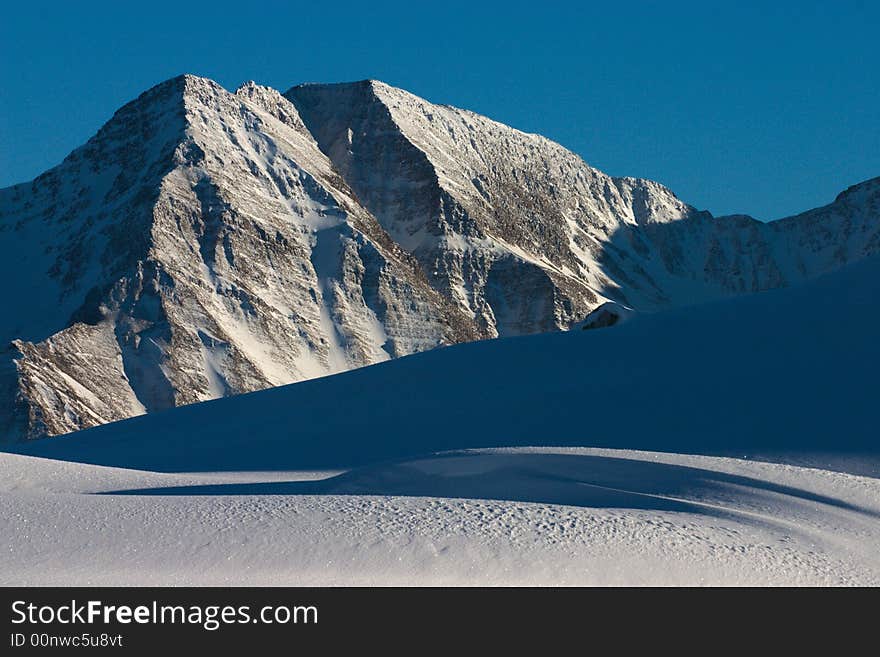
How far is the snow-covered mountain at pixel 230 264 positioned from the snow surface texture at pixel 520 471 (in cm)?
7624

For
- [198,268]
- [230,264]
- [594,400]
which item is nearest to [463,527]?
[594,400]

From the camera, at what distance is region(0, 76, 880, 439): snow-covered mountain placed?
120 meters

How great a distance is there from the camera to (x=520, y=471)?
1786cm

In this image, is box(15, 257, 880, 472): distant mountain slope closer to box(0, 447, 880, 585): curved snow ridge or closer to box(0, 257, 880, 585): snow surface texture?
box(0, 257, 880, 585): snow surface texture

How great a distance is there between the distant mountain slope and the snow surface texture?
0.08 m

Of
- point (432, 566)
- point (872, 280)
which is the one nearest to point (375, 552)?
point (432, 566)

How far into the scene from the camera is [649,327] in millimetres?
33125

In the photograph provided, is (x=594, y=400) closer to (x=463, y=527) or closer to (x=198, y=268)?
(x=463, y=527)

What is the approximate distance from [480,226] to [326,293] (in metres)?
45.9

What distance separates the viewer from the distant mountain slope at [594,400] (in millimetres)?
24047

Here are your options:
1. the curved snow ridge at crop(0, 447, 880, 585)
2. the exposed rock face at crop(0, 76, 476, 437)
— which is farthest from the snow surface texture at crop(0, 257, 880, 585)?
the exposed rock face at crop(0, 76, 476, 437)

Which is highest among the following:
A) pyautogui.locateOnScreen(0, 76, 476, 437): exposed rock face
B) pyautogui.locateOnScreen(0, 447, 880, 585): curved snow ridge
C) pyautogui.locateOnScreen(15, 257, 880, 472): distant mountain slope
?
pyautogui.locateOnScreen(0, 76, 476, 437): exposed rock face

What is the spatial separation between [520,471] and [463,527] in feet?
14.6
